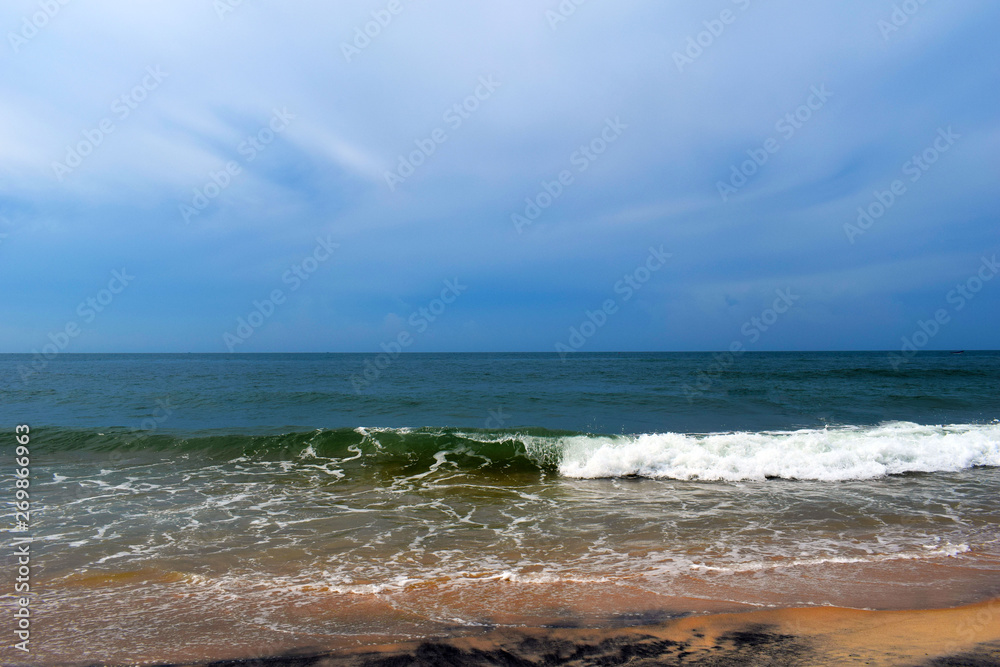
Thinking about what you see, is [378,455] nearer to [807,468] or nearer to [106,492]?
[106,492]

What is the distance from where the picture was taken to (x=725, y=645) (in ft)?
13.4

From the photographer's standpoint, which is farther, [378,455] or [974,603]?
[378,455]

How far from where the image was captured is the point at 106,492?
10180mm

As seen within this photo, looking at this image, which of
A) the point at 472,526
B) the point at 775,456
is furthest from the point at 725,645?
the point at 775,456

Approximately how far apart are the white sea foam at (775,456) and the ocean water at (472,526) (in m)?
0.06

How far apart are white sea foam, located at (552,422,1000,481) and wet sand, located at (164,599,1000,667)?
22.9ft

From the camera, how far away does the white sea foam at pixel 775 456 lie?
11602 mm

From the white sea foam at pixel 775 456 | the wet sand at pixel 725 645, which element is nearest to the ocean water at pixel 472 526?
the white sea foam at pixel 775 456

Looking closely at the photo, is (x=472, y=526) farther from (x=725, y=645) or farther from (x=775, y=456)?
(x=775, y=456)

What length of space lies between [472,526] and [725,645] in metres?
4.46

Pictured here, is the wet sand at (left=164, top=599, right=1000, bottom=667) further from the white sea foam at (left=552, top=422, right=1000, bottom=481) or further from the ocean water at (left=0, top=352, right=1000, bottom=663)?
the white sea foam at (left=552, top=422, right=1000, bottom=481)

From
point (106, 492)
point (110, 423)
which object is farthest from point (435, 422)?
point (110, 423)

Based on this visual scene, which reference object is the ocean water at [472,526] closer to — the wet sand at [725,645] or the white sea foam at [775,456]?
the white sea foam at [775,456]

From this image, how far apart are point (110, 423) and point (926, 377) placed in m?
46.9
